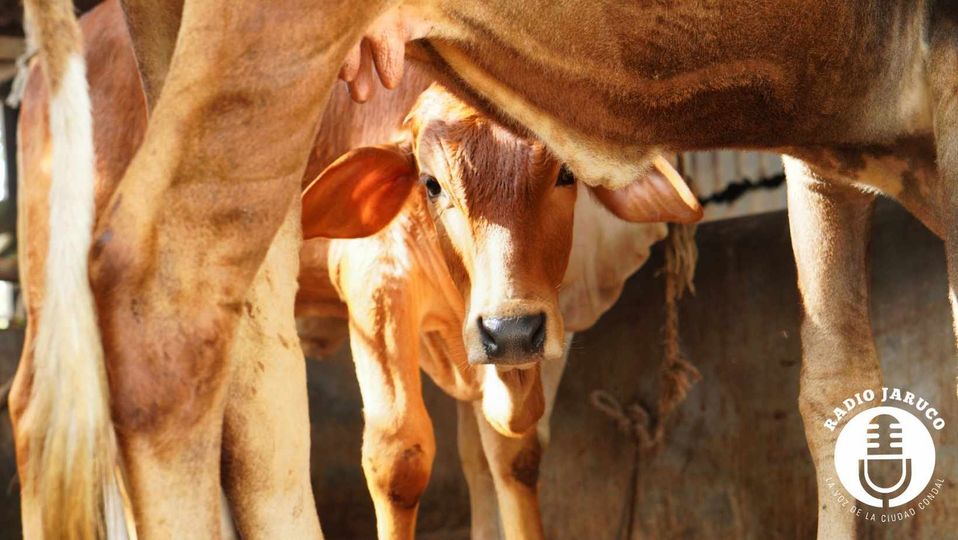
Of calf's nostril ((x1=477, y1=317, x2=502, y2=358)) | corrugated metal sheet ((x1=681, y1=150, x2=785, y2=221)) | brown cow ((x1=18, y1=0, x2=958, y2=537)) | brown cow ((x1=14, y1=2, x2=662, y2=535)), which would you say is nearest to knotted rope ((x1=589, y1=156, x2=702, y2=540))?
brown cow ((x1=14, y1=2, x2=662, y2=535))

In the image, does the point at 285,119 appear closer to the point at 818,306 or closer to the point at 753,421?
the point at 818,306

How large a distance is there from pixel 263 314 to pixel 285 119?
653 mm

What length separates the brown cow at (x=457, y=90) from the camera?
268 cm

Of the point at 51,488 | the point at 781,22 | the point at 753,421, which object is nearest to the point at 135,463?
the point at 51,488

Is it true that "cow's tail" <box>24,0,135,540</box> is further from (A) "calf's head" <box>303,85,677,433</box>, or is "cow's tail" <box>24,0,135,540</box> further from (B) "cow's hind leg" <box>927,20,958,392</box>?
(B) "cow's hind leg" <box>927,20,958,392</box>

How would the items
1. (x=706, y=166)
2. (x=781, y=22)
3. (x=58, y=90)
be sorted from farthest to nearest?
(x=706, y=166) → (x=781, y=22) → (x=58, y=90)

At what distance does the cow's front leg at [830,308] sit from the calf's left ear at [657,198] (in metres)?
0.60

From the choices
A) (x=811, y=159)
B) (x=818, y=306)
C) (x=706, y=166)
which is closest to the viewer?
(x=811, y=159)

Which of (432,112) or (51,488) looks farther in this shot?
(432,112)

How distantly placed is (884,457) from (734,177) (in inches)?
106

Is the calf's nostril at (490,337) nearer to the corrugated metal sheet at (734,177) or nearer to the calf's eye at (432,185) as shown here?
the calf's eye at (432,185)

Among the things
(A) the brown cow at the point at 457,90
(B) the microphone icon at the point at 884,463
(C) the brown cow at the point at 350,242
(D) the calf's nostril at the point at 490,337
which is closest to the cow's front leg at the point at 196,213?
(A) the brown cow at the point at 457,90

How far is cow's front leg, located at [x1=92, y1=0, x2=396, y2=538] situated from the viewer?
105 inches

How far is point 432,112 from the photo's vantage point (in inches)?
184
